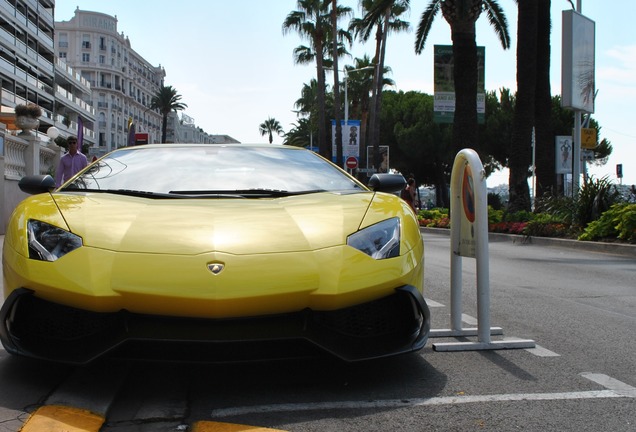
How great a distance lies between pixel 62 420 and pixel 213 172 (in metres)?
1.98

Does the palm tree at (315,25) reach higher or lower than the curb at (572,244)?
higher

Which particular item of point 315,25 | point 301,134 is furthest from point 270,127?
point 315,25

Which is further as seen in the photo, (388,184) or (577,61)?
(577,61)

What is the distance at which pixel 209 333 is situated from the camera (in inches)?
116

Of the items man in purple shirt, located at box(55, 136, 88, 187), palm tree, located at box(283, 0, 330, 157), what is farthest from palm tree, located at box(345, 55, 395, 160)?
man in purple shirt, located at box(55, 136, 88, 187)

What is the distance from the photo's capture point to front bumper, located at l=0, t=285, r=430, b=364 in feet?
9.70

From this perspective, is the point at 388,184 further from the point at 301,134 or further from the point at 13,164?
the point at 301,134

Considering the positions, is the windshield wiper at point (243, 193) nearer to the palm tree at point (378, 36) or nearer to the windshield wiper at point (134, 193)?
the windshield wiper at point (134, 193)

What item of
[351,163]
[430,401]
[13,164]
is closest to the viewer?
[430,401]

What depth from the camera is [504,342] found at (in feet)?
13.7

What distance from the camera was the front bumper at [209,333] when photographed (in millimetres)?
2957

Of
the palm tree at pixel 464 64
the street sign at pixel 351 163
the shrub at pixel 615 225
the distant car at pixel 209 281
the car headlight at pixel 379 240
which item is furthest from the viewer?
the street sign at pixel 351 163

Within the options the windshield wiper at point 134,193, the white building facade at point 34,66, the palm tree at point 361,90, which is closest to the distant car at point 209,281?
the windshield wiper at point 134,193

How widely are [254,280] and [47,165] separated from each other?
23371 millimetres
